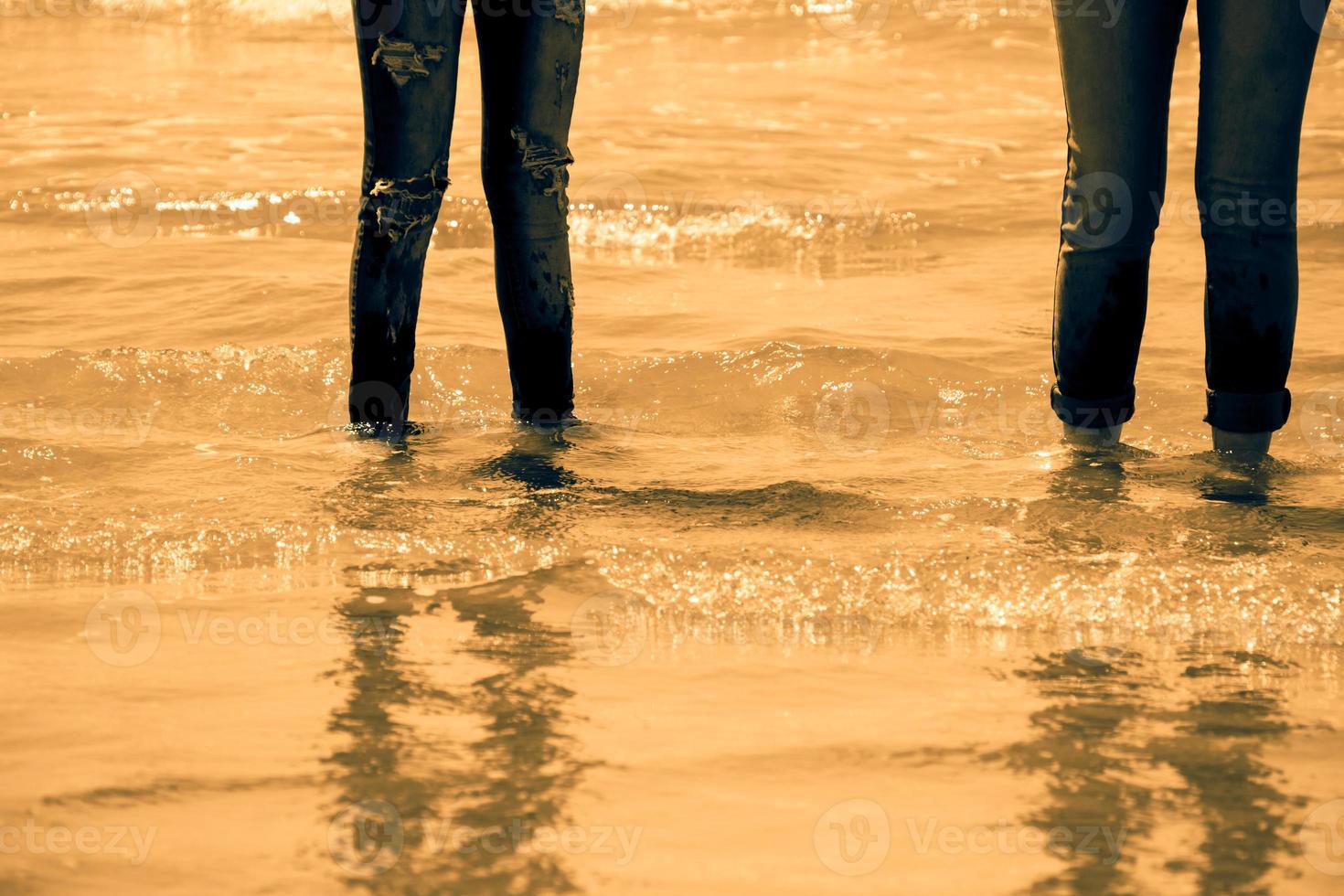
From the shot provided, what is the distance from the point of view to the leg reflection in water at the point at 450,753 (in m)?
1.45

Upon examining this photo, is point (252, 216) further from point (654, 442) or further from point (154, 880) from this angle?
point (154, 880)

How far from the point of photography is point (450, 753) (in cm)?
167

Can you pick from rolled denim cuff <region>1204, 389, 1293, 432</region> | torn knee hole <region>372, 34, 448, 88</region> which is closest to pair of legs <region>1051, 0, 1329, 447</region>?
rolled denim cuff <region>1204, 389, 1293, 432</region>

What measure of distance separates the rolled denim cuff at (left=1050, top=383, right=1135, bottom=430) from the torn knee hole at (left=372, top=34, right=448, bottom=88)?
4.42ft

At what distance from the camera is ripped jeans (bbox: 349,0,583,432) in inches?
105

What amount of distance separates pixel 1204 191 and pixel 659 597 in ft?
4.13

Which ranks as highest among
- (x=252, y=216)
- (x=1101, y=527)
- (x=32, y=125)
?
(x=32, y=125)

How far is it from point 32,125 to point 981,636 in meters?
6.38

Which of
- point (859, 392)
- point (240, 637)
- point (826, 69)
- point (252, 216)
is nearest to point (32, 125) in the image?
point (252, 216)

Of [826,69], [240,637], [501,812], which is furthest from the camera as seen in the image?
[826,69]

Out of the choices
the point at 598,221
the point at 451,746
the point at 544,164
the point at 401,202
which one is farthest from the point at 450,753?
the point at 598,221

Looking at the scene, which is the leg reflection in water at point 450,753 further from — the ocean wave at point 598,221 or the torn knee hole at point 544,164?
the ocean wave at point 598,221

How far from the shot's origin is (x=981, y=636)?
2004 millimetres

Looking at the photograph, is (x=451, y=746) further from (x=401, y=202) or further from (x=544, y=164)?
(x=544, y=164)
